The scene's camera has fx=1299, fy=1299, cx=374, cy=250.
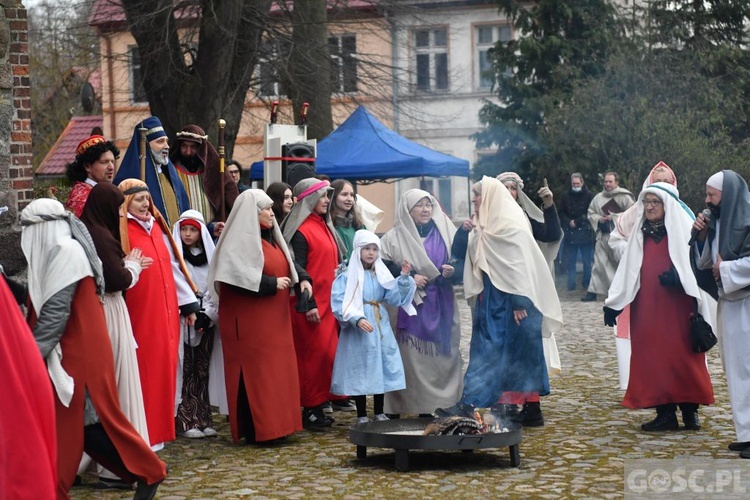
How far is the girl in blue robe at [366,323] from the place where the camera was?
9227 mm

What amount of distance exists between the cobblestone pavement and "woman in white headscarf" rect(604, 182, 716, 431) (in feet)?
0.78

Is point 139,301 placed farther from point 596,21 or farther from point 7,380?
point 596,21

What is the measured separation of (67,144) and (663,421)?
97.7ft

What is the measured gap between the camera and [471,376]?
29.6 feet

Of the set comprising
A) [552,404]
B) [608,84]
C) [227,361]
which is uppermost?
[608,84]

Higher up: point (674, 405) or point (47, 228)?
point (47, 228)

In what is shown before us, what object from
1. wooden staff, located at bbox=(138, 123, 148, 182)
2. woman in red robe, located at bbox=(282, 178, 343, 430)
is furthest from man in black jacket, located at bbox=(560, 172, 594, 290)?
wooden staff, located at bbox=(138, 123, 148, 182)

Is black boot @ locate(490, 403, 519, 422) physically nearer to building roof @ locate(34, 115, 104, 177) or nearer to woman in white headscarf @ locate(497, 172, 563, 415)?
woman in white headscarf @ locate(497, 172, 563, 415)

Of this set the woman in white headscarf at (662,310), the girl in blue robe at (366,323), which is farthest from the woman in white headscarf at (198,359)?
the woman in white headscarf at (662,310)

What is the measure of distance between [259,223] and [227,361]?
0.97 meters

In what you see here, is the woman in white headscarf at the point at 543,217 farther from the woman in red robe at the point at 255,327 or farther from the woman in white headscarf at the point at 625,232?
the woman in red robe at the point at 255,327

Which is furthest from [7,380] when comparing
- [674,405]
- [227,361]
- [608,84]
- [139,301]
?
[608,84]

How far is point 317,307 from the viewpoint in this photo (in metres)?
9.70

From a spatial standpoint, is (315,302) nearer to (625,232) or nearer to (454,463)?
(454,463)
